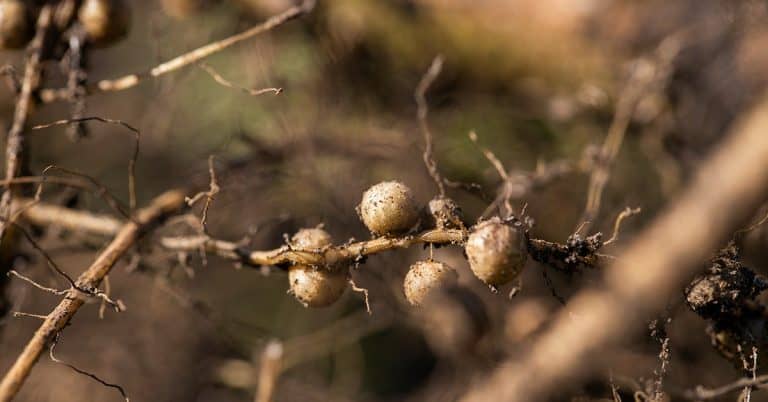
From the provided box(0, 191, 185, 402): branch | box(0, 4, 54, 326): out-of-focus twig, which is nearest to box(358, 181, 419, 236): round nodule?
box(0, 191, 185, 402): branch

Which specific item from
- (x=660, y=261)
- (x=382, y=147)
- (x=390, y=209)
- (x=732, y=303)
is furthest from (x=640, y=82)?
(x=660, y=261)

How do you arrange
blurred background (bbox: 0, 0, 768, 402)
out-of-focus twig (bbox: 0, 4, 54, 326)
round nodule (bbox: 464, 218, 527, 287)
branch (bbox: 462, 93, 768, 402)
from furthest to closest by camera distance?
1. blurred background (bbox: 0, 0, 768, 402)
2. out-of-focus twig (bbox: 0, 4, 54, 326)
3. round nodule (bbox: 464, 218, 527, 287)
4. branch (bbox: 462, 93, 768, 402)

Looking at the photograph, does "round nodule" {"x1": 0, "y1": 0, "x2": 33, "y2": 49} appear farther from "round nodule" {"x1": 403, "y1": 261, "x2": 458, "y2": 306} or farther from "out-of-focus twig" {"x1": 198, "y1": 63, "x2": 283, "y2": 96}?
"round nodule" {"x1": 403, "y1": 261, "x2": 458, "y2": 306}

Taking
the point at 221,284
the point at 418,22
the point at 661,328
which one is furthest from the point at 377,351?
the point at 661,328

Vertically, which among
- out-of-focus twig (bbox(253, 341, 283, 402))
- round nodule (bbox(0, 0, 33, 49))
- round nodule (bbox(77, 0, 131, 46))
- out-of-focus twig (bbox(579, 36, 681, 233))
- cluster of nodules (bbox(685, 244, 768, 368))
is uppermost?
out-of-focus twig (bbox(579, 36, 681, 233))

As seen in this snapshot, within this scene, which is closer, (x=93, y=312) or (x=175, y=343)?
(x=175, y=343)

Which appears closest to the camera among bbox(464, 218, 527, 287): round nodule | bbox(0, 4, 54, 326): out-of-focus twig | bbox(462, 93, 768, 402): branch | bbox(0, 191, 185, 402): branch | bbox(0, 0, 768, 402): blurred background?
bbox(462, 93, 768, 402): branch

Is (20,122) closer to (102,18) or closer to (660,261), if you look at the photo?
(102,18)

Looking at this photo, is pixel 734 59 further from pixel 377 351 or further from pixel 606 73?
pixel 377 351
